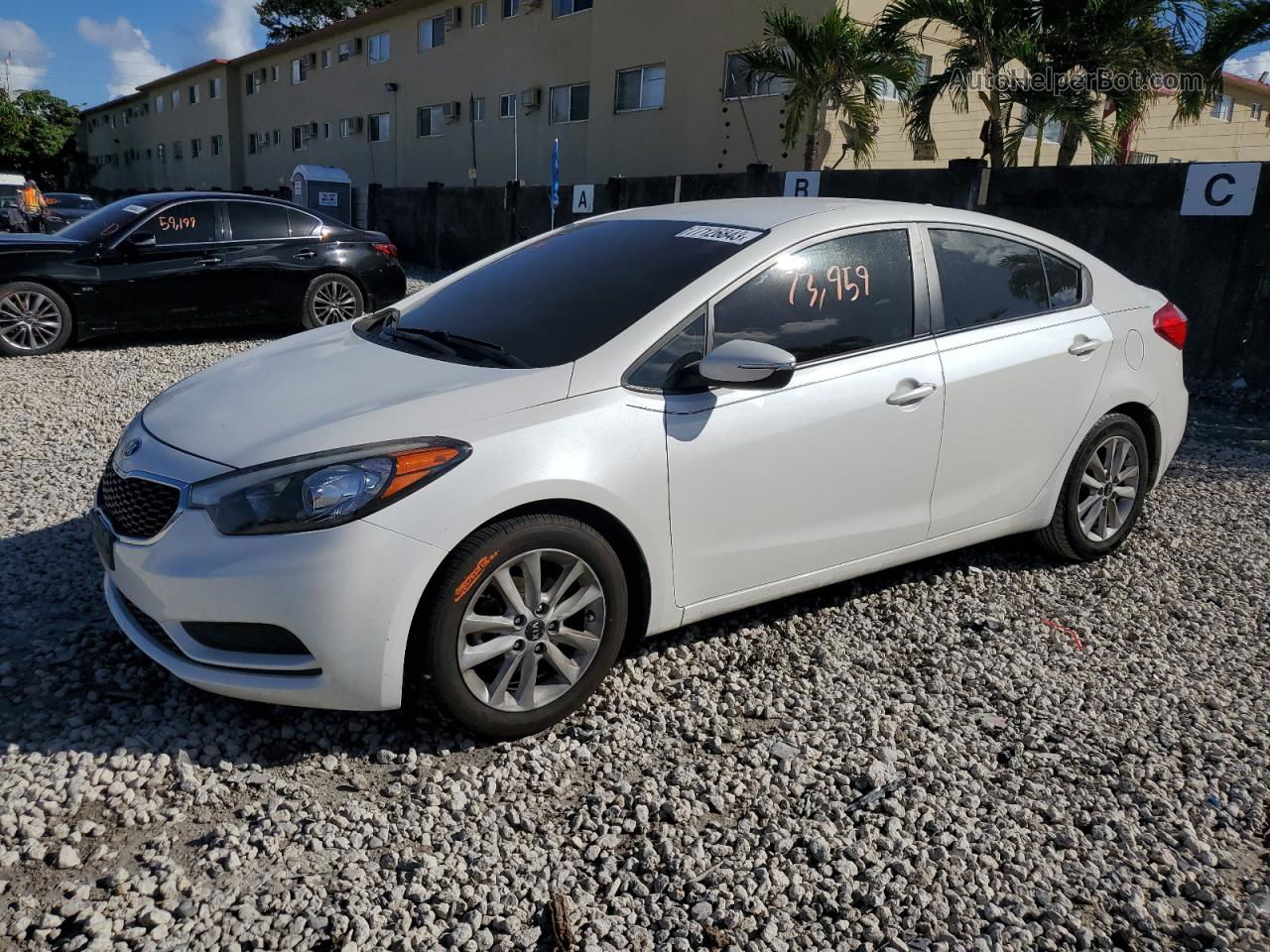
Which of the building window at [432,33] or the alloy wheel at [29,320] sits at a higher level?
the building window at [432,33]

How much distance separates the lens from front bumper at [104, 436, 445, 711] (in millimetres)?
2635

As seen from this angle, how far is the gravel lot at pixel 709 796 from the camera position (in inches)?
91.5

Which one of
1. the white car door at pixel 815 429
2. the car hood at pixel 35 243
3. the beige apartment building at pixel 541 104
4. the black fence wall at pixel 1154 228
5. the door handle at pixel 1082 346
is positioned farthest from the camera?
the beige apartment building at pixel 541 104

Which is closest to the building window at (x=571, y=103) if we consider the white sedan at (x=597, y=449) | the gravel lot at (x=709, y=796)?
the white sedan at (x=597, y=449)

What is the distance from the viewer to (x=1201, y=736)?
10.6 feet

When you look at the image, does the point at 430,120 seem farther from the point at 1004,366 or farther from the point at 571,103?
the point at 1004,366

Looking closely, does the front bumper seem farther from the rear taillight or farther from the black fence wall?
the black fence wall

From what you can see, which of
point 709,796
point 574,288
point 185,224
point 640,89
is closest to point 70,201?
point 640,89

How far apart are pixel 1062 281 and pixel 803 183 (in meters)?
9.43

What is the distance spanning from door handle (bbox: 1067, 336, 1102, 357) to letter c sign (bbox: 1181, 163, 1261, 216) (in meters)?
5.71

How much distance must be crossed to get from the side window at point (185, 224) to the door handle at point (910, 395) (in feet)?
25.8

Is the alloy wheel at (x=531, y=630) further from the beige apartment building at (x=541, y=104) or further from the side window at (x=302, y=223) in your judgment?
the beige apartment building at (x=541, y=104)

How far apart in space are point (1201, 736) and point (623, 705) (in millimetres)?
1890

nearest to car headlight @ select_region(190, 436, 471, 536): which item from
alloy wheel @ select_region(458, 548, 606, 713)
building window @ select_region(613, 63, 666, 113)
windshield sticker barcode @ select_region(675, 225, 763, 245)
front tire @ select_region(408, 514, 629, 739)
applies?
front tire @ select_region(408, 514, 629, 739)
